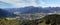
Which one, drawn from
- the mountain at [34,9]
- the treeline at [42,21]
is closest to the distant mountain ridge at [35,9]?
the mountain at [34,9]

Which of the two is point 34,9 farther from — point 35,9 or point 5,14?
point 5,14

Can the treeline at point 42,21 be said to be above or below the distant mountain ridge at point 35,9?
below

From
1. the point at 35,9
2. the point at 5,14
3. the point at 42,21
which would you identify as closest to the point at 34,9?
the point at 35,9

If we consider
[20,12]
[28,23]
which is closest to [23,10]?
[20,12]

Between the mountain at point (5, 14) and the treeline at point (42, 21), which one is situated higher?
the mountain at point (5, 14)

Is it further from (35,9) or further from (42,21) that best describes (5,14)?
(42,21)

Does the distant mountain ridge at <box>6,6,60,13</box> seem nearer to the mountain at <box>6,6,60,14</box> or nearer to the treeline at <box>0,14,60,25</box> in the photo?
the mountain at <box>6,6,60,14</box>

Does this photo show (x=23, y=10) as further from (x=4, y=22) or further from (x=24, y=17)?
(x=4, y=22)

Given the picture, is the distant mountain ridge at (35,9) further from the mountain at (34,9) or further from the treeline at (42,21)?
the treeline at (42,21)

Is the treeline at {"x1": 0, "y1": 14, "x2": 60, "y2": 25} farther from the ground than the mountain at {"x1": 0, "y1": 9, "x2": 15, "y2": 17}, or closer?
closer

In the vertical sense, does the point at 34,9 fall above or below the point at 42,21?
above

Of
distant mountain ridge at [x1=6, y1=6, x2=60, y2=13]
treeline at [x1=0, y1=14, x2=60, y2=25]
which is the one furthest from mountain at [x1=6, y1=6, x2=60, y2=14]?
treeline at [x1=0, y1=14, x2=60, y2=25]
